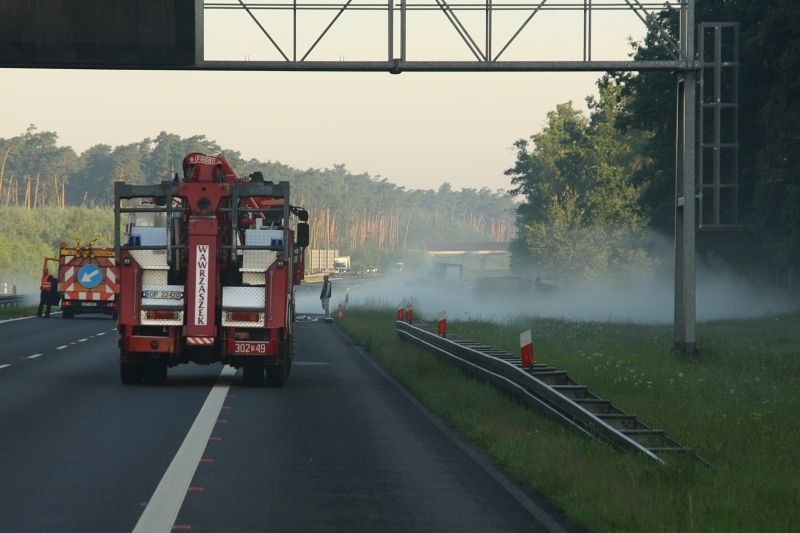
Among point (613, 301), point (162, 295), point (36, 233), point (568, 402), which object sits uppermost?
point (36, 233)

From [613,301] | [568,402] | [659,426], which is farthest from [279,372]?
[613,301]

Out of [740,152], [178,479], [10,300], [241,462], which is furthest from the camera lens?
[10,300]

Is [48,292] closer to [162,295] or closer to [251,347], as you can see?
[162,295]

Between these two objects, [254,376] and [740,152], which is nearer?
[254,376]

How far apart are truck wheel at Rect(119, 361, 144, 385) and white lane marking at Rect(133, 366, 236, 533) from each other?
3538mm

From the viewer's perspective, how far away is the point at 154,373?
23.2 meters

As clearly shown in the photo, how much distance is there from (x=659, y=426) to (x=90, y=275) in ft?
124

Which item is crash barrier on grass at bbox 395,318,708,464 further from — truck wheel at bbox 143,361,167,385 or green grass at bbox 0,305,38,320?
green grass at bbox 0,305,38,320

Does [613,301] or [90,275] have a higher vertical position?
[90,275]

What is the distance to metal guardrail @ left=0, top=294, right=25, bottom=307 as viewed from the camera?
208ft

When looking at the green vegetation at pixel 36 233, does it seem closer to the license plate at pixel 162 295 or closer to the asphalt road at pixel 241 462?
the license plate at pixel 162 295

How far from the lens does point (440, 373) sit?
2473 centimetres

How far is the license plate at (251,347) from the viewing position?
22.0 metres

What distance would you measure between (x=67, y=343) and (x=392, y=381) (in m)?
14.0
